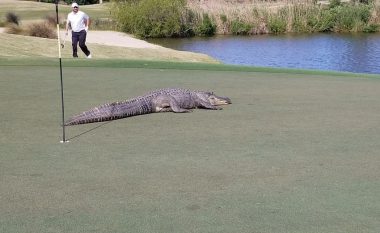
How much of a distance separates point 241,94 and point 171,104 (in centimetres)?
179

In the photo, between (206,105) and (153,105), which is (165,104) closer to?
(153,105)

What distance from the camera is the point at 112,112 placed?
7211mm

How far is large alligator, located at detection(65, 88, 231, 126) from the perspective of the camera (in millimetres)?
7074

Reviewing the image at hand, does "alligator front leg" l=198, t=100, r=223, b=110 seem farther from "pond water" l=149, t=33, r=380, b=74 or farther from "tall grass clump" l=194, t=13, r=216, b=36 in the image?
"tall grass clump" l=194, t=13, r=216, b=36

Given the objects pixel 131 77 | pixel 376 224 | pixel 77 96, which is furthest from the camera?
pixel 131 77

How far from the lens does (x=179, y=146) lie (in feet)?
19.7

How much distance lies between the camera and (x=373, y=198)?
14.7 feet

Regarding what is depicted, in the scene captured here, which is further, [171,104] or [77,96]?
[77,96]

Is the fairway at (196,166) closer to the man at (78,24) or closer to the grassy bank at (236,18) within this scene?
the man at (78,24)

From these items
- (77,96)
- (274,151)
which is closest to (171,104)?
(77,96)

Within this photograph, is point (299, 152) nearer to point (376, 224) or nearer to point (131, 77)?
point (376, 224)

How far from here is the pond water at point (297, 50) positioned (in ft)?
82.7

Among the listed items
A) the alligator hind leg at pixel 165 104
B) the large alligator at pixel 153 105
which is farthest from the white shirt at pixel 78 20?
the alligator hind leg at pixel 165 104

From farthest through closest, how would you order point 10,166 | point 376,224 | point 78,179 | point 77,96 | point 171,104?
point 77,96 → point 171,104 → point 10,166 → point 78,179 → point 376,224
